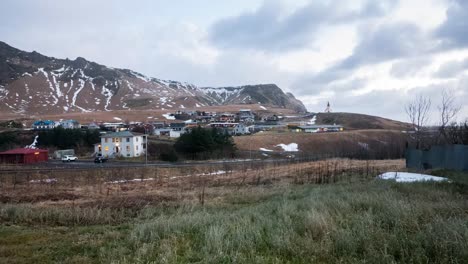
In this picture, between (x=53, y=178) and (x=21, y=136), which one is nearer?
(x=53, y=178)

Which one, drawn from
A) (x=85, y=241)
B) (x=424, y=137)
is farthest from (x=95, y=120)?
(x=85, y=241)

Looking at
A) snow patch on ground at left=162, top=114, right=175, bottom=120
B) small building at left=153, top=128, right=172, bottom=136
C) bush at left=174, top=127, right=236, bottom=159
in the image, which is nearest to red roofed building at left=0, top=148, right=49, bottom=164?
bush at left=174, top=127, right=236, bottom=159

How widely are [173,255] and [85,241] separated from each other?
3.34 meters

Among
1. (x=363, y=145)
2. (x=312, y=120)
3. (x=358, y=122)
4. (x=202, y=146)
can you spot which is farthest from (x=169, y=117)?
(x=202, y=146)

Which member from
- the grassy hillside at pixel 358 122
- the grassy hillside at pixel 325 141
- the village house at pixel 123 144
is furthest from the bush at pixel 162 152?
the grassy hillside at pixel 358 122

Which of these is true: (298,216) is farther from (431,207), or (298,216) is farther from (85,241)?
(85,241)

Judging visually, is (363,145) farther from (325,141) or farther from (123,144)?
(123,144)

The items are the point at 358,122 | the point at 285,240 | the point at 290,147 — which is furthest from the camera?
the point at 358,122

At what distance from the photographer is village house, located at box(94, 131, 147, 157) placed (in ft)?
235

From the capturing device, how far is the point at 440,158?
81.8ft

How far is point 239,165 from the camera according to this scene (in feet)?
156

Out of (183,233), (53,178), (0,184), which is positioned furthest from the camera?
(53,178)

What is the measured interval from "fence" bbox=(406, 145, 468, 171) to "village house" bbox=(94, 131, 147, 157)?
54100 mm

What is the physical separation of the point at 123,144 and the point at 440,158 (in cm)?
5955
